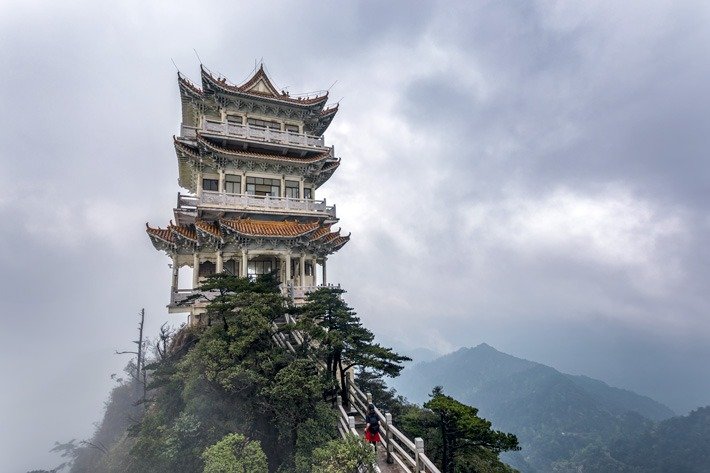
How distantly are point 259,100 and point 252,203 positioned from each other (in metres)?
6.54

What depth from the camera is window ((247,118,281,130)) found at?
22.7m

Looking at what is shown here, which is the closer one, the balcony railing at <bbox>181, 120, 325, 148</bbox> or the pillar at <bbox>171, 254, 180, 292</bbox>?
the pillar at <bbox>171, 254, 180, 292</bbox>

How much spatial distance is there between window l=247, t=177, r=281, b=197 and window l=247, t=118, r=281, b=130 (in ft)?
10.8

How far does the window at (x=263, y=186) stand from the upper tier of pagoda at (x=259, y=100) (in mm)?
4074

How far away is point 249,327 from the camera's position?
499 inches

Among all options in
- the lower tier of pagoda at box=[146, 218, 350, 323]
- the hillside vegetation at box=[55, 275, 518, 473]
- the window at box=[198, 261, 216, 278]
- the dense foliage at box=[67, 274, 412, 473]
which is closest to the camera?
the hillside vegetation at box=[55, 275, 518, 473]

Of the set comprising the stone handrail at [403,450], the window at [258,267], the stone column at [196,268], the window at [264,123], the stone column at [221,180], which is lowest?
the stone handrail at [403,450]

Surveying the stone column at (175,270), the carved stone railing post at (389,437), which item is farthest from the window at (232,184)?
the carved stone railing post at (389,437)

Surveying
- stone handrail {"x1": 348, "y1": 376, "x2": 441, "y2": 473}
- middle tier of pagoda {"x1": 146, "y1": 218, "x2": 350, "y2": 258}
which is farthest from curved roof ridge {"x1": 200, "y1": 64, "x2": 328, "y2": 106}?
stone handrail {"x1": 348, "y1": 376, "x2": 441, "y2": 473}

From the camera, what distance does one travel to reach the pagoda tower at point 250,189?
1898cm

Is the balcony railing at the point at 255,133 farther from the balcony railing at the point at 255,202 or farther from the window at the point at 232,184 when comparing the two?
the balcony railing at the point at 255,202

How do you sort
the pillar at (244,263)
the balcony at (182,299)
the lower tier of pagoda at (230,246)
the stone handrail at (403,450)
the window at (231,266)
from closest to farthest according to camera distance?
the stone handrail at (403,450) → the balcony at (182,299) → the lower tier of pagoda at (230,246) → the pillar at (244,263) → the window at (231,266)

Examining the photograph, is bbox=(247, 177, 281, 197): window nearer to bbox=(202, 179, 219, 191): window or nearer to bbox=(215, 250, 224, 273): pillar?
bbox=(202, 179, 219, 191): window

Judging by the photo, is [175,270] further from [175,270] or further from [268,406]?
[268,406]
